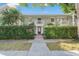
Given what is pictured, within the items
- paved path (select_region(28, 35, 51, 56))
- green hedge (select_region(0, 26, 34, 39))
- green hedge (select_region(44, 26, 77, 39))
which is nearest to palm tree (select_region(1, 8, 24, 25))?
green hedge (select_region(0, 26, 34, 39))

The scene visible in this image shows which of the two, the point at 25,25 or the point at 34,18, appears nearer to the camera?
the point at 25,25

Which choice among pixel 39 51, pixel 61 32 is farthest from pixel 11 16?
pixel 39 51

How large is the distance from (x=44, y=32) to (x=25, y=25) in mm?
1175

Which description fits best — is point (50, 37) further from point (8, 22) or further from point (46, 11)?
point (8, 22)

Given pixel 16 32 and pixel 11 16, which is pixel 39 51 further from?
pixel 11 16

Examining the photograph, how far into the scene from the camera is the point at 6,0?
3.30 meters

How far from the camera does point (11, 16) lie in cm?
1145

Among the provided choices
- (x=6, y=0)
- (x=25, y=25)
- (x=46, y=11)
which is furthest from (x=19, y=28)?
(x=6, y=0)

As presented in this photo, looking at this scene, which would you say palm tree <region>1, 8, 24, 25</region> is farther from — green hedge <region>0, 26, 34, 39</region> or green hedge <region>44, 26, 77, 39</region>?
green hedge <region>44, 26, 77, 39</region>

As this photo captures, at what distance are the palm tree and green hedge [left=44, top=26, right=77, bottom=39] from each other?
70.0 inches

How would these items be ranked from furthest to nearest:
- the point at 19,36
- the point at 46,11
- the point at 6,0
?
1. the point at 46,11
2. the point at 19,36
3. the point at 6,0

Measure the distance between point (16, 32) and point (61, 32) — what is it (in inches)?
101

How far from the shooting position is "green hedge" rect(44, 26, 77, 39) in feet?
36.0

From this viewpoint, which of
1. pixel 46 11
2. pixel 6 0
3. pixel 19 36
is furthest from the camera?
pixel 46 11
